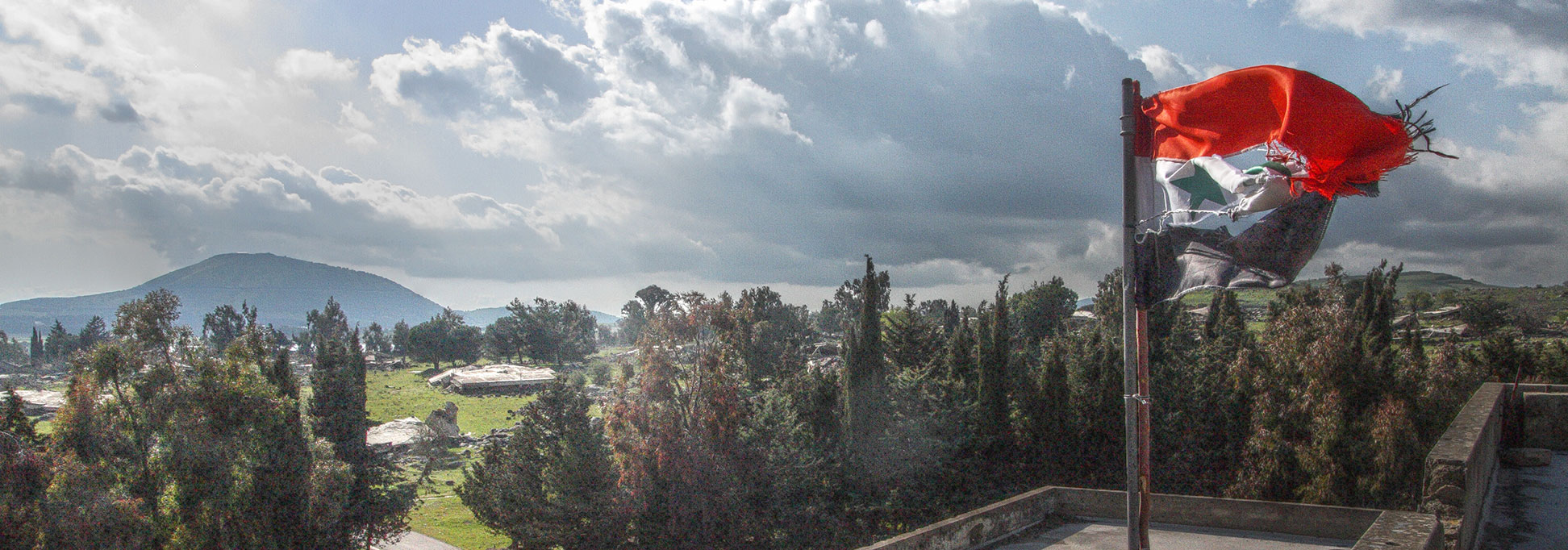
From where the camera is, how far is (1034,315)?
224 ft

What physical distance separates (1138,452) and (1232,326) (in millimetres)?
38226

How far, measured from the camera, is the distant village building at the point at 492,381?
87.6 metres

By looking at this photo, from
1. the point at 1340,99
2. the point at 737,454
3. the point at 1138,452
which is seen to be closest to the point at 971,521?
the point at 1138,452

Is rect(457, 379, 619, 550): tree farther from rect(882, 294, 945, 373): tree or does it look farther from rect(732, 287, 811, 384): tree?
rect(882, 294, 945, 373): tree

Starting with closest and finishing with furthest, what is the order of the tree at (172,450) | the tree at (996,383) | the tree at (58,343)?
the tree at (172,450) → the tree at (996,383) → the tree at (58,343)

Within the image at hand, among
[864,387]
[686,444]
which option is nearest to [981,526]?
[686,444]

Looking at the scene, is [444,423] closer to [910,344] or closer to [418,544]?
[418,544]

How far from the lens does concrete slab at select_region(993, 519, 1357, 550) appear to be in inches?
402

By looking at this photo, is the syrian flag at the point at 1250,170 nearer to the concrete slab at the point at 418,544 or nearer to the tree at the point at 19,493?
the tree at the point at 19,493

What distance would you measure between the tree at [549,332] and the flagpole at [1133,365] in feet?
383

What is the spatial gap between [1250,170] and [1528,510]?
8.70 meters

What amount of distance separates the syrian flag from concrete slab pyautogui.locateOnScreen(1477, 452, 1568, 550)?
Answer: 6.41 m

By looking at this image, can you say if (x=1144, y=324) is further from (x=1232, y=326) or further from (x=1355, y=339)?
(x=1232, y=326)

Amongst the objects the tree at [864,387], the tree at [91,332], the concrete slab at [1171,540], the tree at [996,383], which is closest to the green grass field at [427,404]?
the tree at [864,387]
